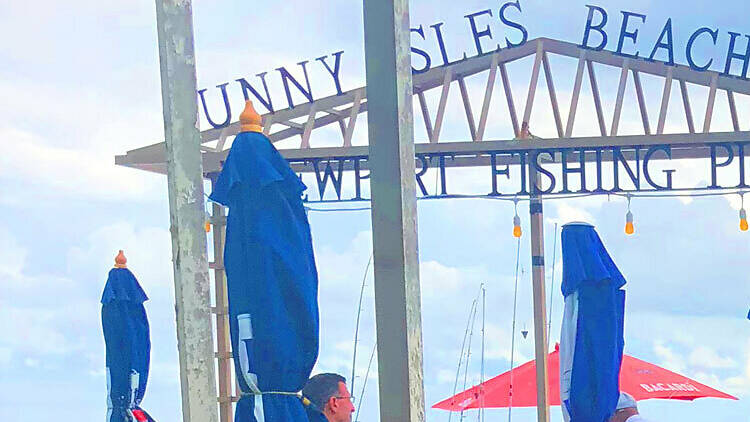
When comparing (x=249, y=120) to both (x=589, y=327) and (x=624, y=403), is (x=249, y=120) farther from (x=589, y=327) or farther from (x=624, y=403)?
(x=624, y=403)

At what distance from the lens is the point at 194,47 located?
3.66 metres

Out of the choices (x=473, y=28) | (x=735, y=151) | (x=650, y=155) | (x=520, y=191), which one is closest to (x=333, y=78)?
(x=473, y=28)

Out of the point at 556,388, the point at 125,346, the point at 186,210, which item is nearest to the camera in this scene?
the point at 186,210

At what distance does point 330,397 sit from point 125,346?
8.97 feet

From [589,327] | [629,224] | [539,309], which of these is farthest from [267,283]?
[539,309]

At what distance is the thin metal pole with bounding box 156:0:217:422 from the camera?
11.6 ft

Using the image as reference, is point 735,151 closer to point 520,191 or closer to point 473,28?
point 520,191

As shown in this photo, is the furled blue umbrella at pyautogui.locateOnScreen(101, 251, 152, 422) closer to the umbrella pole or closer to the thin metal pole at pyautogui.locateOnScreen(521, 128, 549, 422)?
the umbrella pole

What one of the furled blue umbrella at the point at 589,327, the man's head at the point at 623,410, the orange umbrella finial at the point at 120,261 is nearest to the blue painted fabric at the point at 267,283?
the furled blue umbrella at the point at 589,327

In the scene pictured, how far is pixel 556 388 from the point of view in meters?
9.65

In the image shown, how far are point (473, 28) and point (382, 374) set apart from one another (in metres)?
4.98

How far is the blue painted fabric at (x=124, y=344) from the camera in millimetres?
7090

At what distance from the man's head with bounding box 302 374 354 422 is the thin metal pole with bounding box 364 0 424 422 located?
4.74ft

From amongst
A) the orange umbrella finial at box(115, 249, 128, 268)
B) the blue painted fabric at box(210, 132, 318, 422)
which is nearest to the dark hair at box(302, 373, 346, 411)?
the blue painted fabric at box(210, 132, 318, 422)
